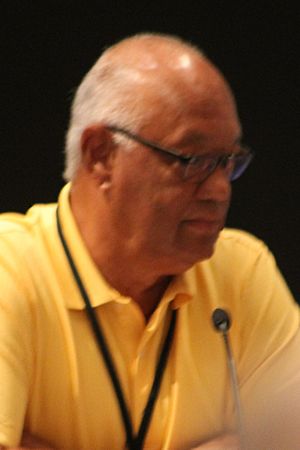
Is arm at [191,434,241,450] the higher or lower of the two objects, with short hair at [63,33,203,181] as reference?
lower

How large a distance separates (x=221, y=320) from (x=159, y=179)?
303mm

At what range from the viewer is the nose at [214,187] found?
200cm

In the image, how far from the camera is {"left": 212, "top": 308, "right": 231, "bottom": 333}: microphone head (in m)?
2.06

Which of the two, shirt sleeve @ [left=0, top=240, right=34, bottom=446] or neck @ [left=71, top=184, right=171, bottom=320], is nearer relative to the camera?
shirt sleeve @ [left=0, top=240, right=34, bottom=446]

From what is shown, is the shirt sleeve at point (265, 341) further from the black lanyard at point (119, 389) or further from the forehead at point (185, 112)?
the forehead at point (185, 112)

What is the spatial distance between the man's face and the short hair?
0.12ft

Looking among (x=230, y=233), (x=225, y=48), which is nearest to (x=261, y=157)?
(x=225, y=48)

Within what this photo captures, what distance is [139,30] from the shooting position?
324 centimetres

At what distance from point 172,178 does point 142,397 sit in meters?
0.43

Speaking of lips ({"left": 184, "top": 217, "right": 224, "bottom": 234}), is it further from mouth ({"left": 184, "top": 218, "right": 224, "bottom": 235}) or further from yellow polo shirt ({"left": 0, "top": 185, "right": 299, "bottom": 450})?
yellow polo shirt ({"left": 0, "top": 185, "right": 299, "bottom": 450})

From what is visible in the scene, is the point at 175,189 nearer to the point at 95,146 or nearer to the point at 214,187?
the point at 214,187

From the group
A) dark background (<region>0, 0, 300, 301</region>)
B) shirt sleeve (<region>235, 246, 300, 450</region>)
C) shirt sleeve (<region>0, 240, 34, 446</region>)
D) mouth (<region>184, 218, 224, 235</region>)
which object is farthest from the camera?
dark background (<region>0, 0, 300, 301</region>)

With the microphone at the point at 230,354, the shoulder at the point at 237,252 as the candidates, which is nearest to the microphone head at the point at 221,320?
the microphone at the point at 230,354

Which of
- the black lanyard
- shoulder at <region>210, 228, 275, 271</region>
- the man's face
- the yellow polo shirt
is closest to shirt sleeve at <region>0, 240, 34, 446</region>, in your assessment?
the yellow polo shirt
